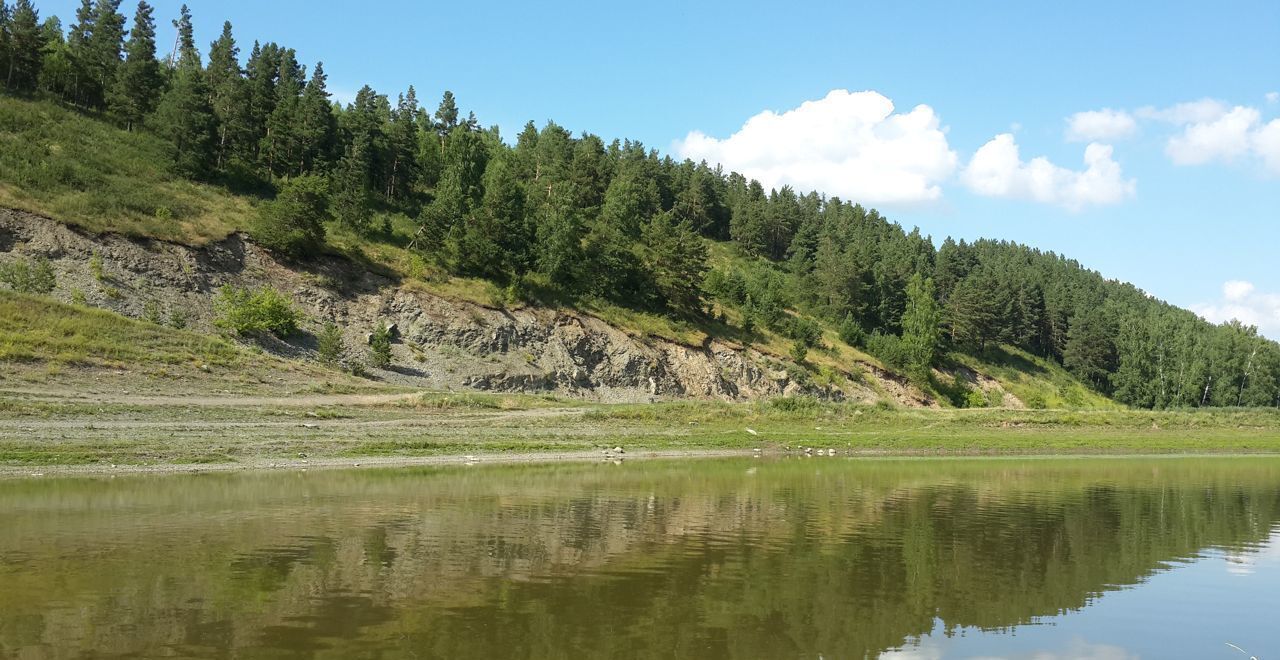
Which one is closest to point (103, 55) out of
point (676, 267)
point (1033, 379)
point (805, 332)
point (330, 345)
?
point (330, 345)

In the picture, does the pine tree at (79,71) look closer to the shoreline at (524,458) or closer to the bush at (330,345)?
the bush at (330,345)

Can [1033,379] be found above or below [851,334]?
below

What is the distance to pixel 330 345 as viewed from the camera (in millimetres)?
67812

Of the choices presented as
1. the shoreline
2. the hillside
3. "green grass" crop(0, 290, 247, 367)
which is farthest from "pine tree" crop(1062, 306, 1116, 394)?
"green grass" crop(0, 290, 247, 367)

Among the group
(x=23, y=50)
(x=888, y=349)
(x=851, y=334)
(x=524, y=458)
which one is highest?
(x=23, y=50)

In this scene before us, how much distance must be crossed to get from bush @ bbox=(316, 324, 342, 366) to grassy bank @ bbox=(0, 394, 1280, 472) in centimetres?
1339

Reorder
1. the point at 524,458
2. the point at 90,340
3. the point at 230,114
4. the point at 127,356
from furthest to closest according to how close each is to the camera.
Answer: the point at 230,114
the point at 90,340
the point at 127,356
the point at 524,458

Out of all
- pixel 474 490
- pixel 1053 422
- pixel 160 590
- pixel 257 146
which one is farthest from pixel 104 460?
pixel 257 146

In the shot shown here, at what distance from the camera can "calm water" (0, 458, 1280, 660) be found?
12273 mm

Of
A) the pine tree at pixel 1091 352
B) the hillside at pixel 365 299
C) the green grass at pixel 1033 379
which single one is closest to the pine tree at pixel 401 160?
the hillside at pixel 365 299

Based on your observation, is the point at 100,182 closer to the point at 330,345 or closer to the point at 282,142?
the point at 282,142

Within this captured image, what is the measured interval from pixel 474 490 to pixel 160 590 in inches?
591

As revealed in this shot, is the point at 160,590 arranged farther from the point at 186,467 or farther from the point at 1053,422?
the point at 1053,422

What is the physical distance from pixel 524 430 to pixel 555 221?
160ft
